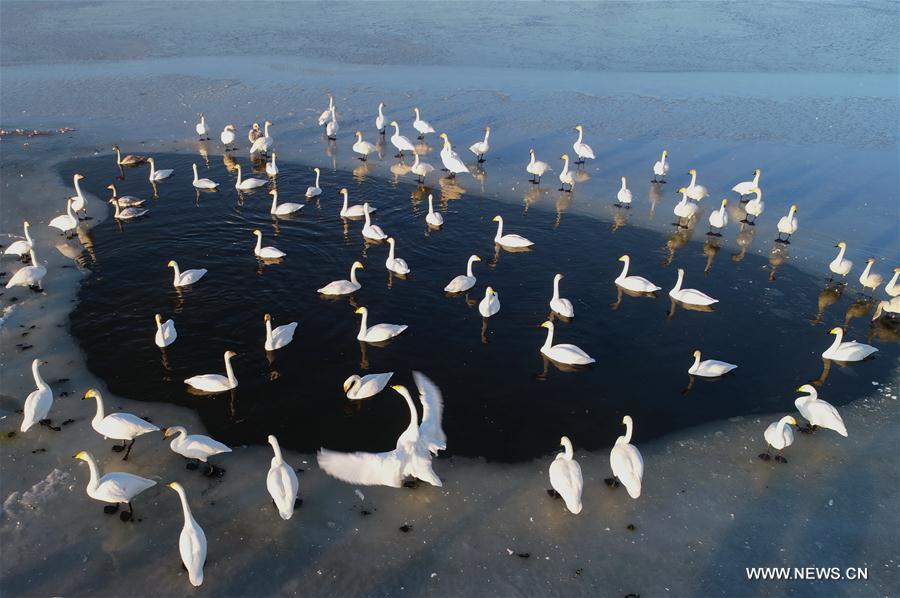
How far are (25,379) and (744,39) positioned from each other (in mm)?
43880

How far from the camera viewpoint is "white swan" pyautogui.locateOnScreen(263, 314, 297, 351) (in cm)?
1233

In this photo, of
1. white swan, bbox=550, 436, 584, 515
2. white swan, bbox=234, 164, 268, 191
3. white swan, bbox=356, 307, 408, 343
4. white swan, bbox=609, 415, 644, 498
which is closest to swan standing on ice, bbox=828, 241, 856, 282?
white swan, bbox=609, 415, 644, 498

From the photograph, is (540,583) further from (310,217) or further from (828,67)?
(828,67)

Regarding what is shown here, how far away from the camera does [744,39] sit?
4078 cm

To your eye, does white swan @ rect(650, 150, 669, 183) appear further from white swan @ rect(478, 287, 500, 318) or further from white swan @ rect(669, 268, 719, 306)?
white swan @ rect(478, 287, 500, 318)

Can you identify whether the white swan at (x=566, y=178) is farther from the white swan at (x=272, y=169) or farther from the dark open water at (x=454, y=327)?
the white swan at (x=272, y=169)

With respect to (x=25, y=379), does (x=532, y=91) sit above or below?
above

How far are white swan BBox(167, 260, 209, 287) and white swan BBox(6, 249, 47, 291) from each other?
9.02ft

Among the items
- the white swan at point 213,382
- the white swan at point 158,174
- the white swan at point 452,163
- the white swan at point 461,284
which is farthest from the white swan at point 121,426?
the white swan at point 452,163

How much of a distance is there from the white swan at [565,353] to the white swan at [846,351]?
16.2ft

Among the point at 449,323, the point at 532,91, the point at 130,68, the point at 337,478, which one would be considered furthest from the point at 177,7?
the point at 337,478

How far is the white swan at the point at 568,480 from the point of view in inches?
351

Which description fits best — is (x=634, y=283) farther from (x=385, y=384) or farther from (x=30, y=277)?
(x=30, y=277)

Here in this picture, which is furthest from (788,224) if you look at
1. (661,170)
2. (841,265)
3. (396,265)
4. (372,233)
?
(372,233)
